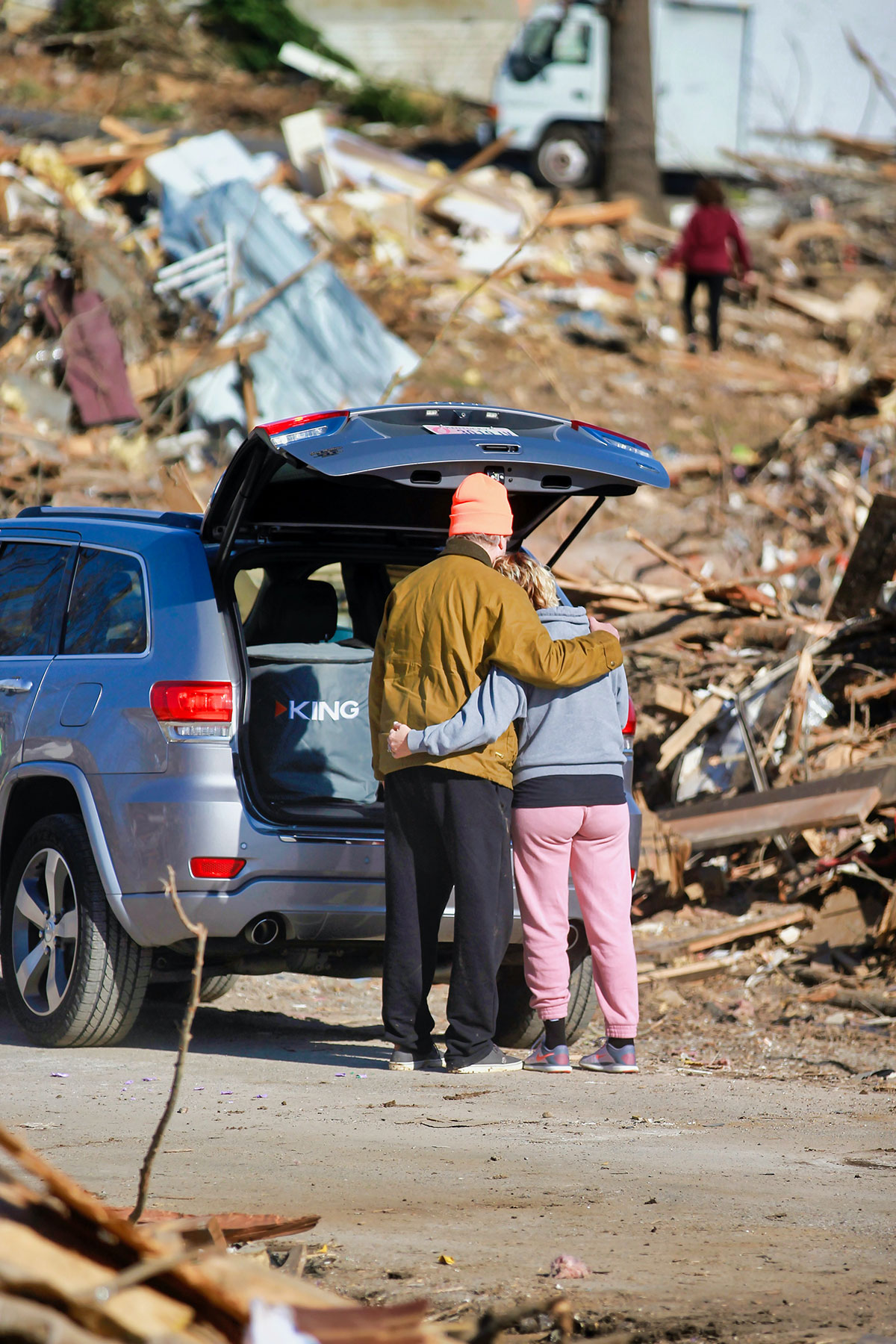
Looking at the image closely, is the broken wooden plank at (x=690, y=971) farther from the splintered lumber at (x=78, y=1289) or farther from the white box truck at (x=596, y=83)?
the white box truck at (x=596, y=83)

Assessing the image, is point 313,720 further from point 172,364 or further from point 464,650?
point 172,364

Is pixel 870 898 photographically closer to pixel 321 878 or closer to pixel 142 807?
pixel 321 878

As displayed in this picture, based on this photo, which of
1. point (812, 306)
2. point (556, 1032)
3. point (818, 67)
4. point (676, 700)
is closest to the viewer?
point (556, 1032)

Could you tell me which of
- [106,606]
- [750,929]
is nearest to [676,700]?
[750,929]

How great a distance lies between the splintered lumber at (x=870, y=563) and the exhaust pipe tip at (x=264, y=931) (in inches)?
173

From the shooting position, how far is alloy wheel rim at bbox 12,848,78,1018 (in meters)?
5.73

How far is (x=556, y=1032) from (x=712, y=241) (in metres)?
13.5

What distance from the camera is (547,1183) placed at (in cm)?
396

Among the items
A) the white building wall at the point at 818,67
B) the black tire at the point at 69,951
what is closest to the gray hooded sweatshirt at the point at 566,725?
the black tire at the point at 69,951

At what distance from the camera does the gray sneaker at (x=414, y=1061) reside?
559cm

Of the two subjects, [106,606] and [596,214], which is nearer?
[106,606]

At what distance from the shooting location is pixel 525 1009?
20.6ft

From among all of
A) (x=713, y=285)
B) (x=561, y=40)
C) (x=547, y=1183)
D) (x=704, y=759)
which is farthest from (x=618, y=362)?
(x=547, y=1183)

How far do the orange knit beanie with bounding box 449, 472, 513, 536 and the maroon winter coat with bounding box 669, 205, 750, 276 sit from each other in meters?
12.9
